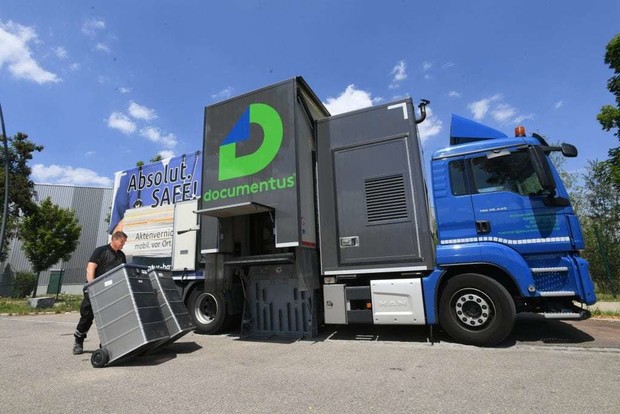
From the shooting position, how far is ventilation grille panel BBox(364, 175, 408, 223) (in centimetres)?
538

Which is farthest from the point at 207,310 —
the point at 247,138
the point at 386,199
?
the point at 386,199

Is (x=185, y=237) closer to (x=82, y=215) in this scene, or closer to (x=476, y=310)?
(x=476, y=310)

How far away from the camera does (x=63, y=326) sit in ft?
26.4

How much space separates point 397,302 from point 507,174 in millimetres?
2460

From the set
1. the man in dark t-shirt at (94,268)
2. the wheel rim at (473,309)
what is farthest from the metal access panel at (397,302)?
the man in dark t-shirt at (94,268)

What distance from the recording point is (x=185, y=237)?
22.8ft

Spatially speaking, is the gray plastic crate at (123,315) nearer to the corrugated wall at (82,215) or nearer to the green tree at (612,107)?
the green tree at (612,107)

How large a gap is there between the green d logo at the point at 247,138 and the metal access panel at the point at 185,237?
1.37 m

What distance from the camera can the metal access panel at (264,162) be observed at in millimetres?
5449

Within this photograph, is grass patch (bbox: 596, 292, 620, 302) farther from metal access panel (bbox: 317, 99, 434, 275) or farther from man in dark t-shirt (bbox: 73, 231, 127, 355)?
man in dark t-shirt (bbox: 73, 231, 127, 355)

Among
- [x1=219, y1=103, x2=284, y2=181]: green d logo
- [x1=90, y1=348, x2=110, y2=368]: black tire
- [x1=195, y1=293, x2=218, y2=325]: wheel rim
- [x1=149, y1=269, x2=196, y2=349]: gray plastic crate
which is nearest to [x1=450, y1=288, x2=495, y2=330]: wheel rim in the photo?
[x1=219, y1=103, x2=284, y2=181]: green d logo

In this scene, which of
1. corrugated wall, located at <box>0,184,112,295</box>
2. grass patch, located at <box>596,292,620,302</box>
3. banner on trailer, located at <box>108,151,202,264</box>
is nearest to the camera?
banner on trailer, located at <box>108,151,202,264</box>

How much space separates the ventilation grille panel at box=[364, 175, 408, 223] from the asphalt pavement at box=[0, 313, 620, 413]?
1910 millimetres

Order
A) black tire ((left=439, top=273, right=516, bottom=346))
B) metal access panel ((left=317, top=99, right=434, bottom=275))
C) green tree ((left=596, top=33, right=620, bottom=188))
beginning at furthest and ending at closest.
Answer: green tree ((left=596, top=33, right=620, bottom=188)) → metal access panel ((left=317, top=99, right=434, bottom=275)) → black tire ((left=439, top=273, right=516, bottom=346))
